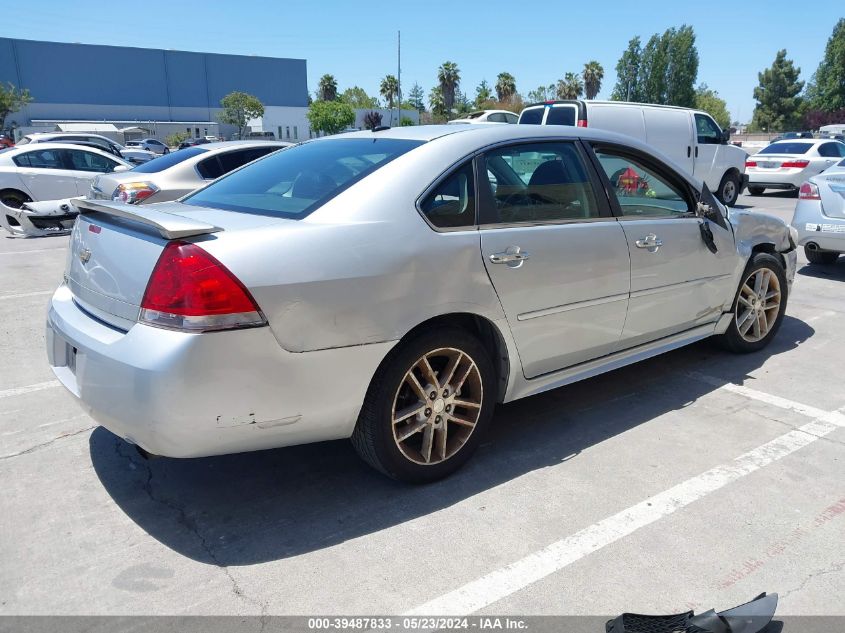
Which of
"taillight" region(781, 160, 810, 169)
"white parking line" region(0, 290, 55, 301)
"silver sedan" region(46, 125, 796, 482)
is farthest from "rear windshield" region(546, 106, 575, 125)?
"taillight" region(781, 160, 810, 169)

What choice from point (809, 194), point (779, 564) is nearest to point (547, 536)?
point (779, 564)

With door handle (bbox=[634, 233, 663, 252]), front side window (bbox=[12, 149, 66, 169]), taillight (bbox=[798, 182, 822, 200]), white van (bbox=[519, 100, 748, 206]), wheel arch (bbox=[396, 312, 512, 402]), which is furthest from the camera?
front side window (bbox=[12, 149, 66, 169])

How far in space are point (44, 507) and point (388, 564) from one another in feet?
5.29

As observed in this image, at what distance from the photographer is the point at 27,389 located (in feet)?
14.6

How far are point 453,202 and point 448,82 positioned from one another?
3314 inches

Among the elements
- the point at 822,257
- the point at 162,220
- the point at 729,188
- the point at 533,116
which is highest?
the point at 533,116

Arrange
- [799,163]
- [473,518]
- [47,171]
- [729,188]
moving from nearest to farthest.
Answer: [473,518]
[47,171]
[729,188]
[799,163]

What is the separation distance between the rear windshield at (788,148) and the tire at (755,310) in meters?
14.2

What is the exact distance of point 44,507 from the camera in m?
3.03

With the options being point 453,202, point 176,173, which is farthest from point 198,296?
point 176,173

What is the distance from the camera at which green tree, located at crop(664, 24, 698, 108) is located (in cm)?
8312

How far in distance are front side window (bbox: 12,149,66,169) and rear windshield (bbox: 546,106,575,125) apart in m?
8.82

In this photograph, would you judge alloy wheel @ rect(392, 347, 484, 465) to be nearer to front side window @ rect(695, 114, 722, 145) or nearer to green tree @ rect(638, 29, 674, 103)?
front side window @ rect(695, 114, 722, 145)

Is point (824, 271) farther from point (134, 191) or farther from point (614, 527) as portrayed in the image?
point (134, 191)
